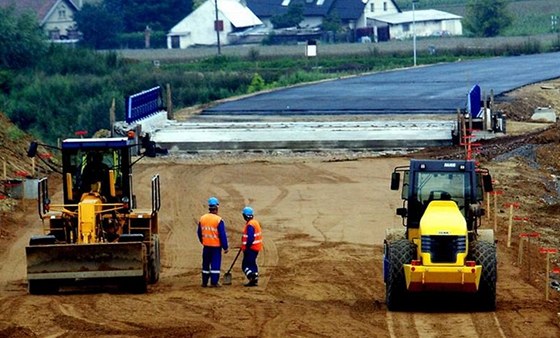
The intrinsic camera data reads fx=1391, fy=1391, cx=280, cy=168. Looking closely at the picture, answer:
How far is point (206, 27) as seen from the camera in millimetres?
117875

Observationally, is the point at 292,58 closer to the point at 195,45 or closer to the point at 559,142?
the point at 195,45

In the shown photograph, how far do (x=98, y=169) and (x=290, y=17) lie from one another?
327 feet

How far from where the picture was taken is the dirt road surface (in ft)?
56.5

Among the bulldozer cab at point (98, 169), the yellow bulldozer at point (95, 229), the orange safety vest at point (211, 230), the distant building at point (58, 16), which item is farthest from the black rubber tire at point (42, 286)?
the distant building at point (58, 16)

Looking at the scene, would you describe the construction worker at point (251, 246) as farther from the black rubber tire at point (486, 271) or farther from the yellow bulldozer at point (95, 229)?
the black rubber tire at point (486, 271)

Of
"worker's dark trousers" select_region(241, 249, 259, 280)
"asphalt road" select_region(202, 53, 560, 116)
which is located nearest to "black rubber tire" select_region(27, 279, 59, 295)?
"worker's dark trousers" select_region(241, 249, 259, 280)

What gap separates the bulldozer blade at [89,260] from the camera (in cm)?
2000

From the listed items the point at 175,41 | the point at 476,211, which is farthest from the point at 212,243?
the point at 175,41

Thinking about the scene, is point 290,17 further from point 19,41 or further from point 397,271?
point 397,271

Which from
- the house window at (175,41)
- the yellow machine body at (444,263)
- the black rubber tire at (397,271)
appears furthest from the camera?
the house window at (175,41)

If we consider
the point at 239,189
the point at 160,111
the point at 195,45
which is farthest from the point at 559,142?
the point at 195,45

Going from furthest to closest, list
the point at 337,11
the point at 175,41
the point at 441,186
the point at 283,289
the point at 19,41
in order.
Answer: the point at 337,11
the point at 175,41
the point at 19,41
the point at 283,289
the point at 441,186

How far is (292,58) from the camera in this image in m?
92.6

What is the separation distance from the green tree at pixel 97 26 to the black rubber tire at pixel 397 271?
92.6m
